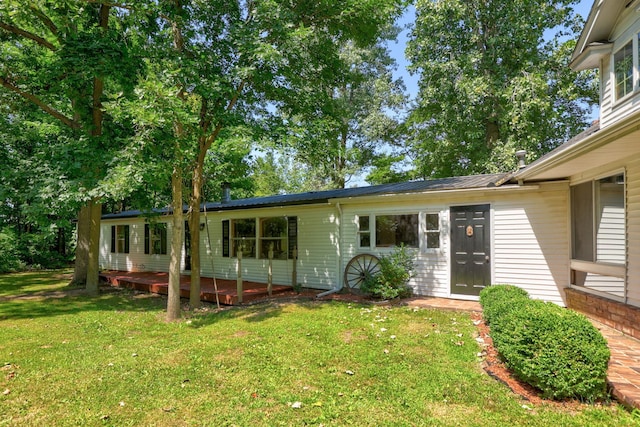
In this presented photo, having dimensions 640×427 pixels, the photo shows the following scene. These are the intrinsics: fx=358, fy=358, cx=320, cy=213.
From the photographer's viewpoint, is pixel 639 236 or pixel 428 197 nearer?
pixel 639 236

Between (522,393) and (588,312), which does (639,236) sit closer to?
(588,312)

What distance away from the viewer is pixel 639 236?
463cm

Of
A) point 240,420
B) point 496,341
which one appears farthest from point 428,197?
point 240,420

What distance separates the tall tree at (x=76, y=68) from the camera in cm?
692

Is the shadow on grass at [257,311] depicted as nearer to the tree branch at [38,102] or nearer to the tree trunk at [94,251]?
the tree trunk at [94,251]

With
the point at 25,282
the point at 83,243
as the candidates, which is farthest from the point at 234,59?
the point at 25,282

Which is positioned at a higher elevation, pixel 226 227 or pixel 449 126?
pixel 449 126

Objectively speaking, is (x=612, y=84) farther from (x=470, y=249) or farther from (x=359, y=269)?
(x=359, y=269)

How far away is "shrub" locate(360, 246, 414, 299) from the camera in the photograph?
765 cm

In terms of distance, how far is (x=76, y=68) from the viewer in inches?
274

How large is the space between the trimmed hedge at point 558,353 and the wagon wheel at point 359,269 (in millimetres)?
5044

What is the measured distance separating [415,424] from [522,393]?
122 cm

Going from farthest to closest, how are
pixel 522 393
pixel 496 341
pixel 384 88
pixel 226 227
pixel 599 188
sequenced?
1. pixel 384 88
2. pixel 226 227
3. pixel 599 188
4. pixel 496 341
5. pixel 522 393

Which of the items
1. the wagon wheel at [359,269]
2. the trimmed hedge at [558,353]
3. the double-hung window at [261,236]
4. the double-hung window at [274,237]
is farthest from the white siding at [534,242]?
the double-hung window at [274,237]
